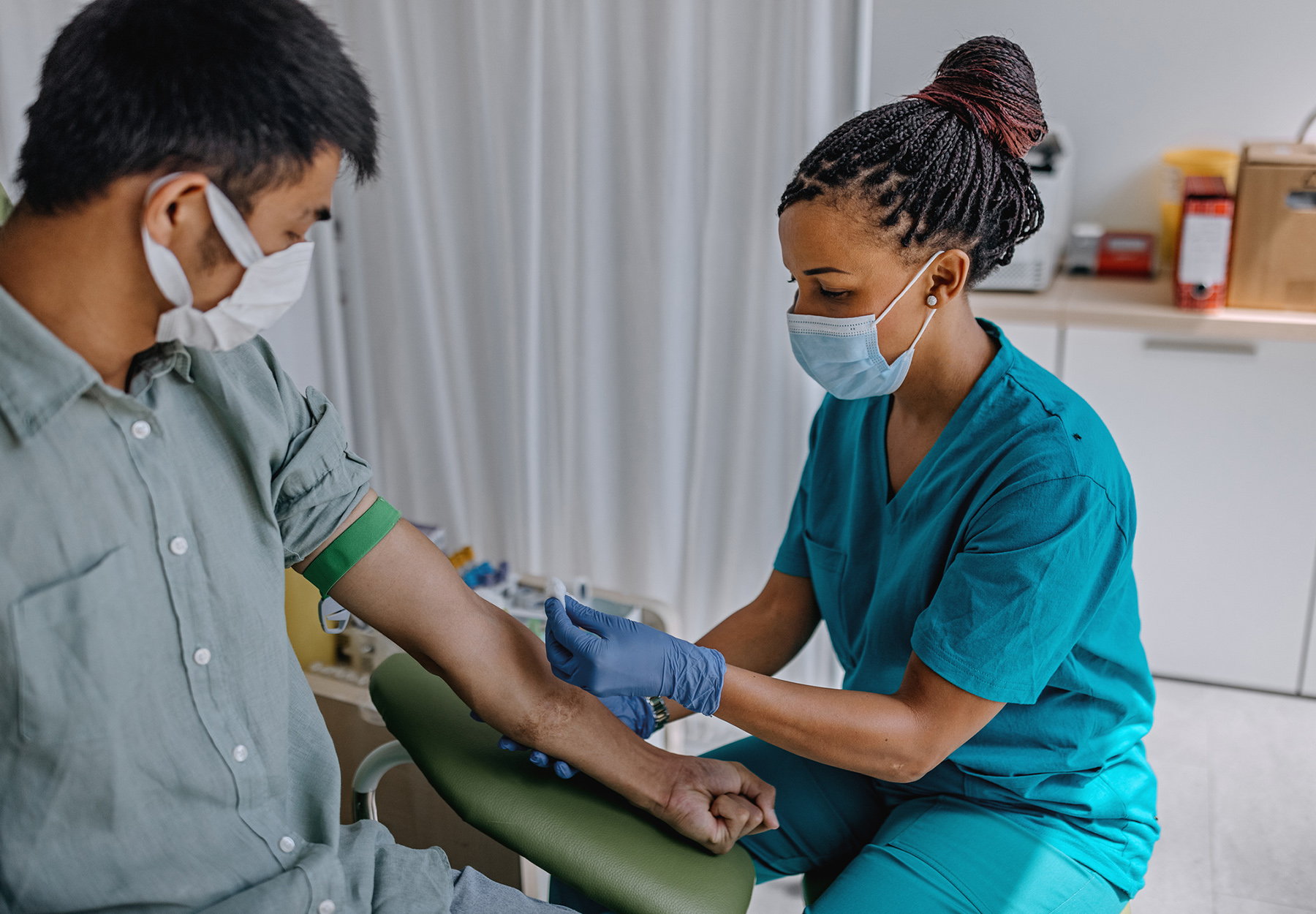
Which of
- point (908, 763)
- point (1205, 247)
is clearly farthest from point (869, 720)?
point (1205, 247)

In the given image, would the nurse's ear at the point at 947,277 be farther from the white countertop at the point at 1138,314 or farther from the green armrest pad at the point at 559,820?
the white countertop at the point at 1138,314

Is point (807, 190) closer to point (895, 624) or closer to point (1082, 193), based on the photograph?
point (895, 624)

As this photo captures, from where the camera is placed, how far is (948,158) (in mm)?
1171

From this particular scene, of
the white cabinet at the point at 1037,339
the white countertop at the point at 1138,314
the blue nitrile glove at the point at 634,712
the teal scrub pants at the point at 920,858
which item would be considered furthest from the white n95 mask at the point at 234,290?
the white cabinet at the point at 1037,339

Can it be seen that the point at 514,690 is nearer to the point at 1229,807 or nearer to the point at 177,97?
the point at 177,97

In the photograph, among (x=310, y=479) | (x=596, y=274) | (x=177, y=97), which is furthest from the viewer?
(x=596, y=274)

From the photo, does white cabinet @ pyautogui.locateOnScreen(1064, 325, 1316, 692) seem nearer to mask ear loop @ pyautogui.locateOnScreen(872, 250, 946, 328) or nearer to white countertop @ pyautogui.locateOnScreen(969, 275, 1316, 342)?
white countertop @ pyautogui.locateOnScreen(969, 275, 1316, 342)

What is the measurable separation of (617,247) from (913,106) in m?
1.23

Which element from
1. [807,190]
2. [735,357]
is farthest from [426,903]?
[735,357]

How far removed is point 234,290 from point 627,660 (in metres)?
0.55

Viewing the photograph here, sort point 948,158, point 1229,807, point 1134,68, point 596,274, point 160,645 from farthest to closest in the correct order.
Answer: point 1134,68, point 596,274, point 1229,807, point 948,158, point 160,645

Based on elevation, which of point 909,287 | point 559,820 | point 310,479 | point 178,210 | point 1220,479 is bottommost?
point 1220,479

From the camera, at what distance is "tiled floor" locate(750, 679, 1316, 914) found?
1981 millimetres

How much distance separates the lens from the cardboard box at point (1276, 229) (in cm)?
221
